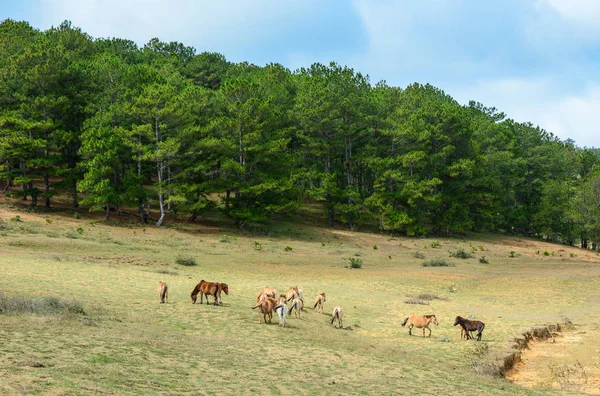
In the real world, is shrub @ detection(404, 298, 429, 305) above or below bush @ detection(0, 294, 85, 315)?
below

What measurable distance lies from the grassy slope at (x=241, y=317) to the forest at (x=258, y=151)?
9105mm

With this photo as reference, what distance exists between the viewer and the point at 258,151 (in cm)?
6125

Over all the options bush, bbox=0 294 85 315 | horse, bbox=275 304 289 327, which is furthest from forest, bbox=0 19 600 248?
horse, bbox=275 304 289 327

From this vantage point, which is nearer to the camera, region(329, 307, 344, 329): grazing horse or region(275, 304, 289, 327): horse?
region(275, 304, 289, 327): horse

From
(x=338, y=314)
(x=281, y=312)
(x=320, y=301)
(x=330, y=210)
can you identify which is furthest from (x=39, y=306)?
(x=330, y=210)

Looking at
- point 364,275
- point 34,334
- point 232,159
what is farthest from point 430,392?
Answer: point 232,159

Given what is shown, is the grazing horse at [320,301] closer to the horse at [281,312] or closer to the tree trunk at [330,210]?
the horse at [281,312]

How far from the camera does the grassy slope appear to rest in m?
12.1

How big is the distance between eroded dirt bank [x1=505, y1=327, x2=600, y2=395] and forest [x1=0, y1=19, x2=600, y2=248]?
40.2m

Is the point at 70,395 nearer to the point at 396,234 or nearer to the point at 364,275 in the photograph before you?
the point at 364,275

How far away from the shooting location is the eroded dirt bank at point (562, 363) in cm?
1574

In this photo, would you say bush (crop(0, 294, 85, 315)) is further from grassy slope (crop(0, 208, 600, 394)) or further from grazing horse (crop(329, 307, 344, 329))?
grazing horse (crop(329, 307, 344, 329))

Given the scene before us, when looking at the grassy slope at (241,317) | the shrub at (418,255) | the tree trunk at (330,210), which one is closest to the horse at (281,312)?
the grassy slope at (241,317)

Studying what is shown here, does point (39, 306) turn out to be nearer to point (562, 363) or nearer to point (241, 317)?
point (241, 317)
